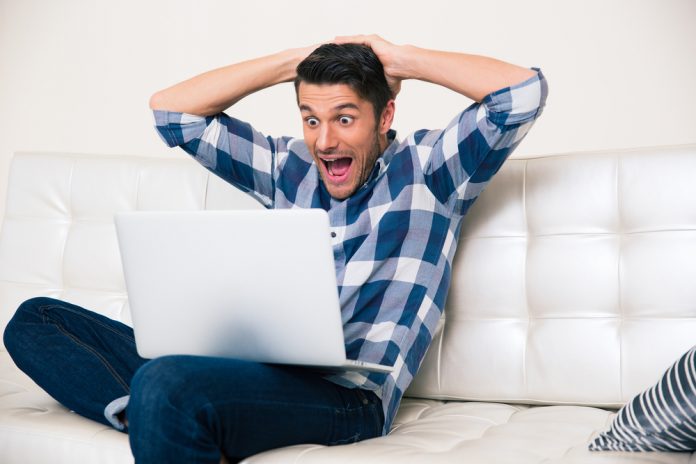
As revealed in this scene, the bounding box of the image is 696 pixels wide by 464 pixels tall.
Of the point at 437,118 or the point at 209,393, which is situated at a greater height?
the point at 437,118

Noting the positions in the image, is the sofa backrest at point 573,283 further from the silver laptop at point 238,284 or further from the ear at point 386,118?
the silver laptop at point 238,284

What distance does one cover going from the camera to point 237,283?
146 cm

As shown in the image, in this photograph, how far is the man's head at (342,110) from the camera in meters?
1.92

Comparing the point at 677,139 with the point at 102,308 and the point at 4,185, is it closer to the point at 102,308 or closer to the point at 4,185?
the point at 102,308

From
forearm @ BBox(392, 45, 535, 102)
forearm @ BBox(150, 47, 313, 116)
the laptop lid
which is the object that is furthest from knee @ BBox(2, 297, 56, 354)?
forearm @ BBox(392, 45, 535, 102)

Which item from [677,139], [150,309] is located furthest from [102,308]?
[677,139]

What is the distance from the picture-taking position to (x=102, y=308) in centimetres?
243

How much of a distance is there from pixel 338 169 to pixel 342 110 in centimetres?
13

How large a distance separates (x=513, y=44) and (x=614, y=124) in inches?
15.3

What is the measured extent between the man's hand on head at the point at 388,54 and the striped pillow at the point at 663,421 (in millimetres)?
872

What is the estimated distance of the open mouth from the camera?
1.95m

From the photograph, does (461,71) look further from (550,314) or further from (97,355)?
(97,355)

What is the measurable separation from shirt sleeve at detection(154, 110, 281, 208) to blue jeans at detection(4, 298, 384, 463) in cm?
46

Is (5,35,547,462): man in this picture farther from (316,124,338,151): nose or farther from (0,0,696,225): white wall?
(0,0,696,225): white wall
